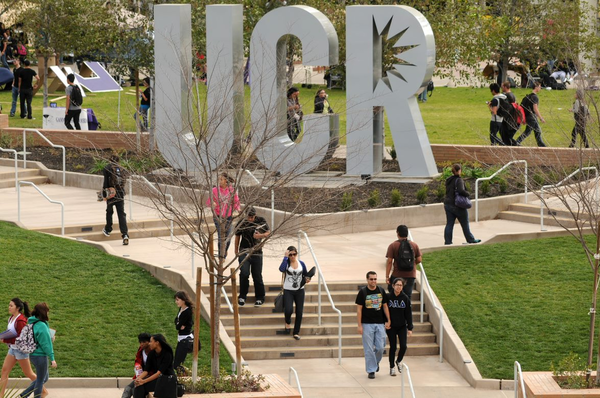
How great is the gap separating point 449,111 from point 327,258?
18201 millimetres

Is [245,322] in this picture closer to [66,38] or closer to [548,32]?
[66,38]

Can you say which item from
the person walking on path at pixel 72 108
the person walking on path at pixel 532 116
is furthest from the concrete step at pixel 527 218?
the person walking on path at pixel 72 108

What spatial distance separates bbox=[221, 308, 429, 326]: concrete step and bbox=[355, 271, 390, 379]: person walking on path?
185 centimetres

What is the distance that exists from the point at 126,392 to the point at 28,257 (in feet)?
21.9

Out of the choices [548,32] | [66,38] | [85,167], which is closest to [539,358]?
[85,167]

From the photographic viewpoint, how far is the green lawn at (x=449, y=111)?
30.6 m

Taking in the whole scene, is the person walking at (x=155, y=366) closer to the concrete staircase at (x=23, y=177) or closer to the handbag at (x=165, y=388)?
the handbag at (x=165, y=388)

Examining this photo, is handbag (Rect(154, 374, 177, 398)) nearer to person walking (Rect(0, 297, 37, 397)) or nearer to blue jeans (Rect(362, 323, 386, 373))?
person walking (Rect(0, 297, 37, 397))

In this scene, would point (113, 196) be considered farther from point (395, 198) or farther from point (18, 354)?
point (18, 354)

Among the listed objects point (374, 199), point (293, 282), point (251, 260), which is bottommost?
point (293, 282)

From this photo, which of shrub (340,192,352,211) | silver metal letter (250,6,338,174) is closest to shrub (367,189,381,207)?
shrub (340,192,352,211)

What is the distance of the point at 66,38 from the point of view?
3200 centimetres

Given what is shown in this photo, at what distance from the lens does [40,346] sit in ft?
44.5

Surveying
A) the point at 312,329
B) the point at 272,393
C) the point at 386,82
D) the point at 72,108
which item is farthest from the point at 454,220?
the point at 72,108
